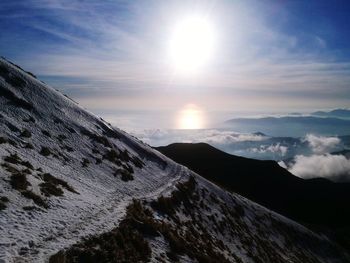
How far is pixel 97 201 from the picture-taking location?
28.8m

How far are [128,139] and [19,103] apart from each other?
22.3 m

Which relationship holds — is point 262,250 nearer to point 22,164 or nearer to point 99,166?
point 99,166

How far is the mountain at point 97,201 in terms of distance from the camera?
2008 centimetres

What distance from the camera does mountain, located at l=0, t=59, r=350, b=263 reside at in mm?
20078

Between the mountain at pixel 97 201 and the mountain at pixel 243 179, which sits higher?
the mountain at pixel 243 179

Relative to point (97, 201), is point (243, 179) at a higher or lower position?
higher

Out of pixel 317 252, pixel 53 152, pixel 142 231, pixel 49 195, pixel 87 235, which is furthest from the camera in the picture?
pixel 317 252

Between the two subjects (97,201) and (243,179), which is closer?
(97,201)

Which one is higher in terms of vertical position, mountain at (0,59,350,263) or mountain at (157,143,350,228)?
mountain at (157,143,350,228)

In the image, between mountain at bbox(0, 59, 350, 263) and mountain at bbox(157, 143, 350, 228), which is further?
mountain at bbox(157, 143, 350, 228)

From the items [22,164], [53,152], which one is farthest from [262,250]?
[22,164]

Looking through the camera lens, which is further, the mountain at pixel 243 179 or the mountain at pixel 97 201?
the mountain at pixel 243 179

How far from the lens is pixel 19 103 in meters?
41.6

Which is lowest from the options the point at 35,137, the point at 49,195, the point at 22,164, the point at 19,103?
the point at 49,195
